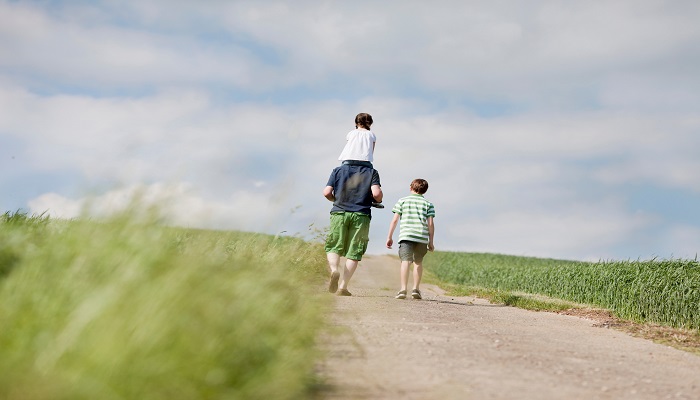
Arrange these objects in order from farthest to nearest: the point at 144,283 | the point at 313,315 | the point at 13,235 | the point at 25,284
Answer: the point at 13,235 → the point at 313,315 → the point at 25,284 → the point at 144,283

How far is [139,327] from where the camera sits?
373cm

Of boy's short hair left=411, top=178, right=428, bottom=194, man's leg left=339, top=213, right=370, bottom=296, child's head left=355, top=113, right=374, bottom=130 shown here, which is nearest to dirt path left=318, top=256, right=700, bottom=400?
man's leg left=339, top=213, right=370, bottom=296

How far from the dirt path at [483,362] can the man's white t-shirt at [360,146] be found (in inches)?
116

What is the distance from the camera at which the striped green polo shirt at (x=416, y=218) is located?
12.7 meters

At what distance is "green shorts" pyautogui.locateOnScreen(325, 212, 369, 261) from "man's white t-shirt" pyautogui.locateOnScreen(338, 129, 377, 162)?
0.92 metres

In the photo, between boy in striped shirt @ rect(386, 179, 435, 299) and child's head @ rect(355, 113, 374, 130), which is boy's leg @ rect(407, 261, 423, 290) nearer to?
boy in striped shirt @ rect(386, 179, 435, 299)

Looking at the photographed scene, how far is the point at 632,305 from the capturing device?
48.0 ft

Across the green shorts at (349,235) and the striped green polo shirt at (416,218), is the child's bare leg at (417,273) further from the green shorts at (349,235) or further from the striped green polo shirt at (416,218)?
the green shorts at (349,235)

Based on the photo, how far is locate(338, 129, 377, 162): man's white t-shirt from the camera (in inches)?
460

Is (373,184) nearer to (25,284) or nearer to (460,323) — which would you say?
(460,323)

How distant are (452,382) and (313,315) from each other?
3.78 ft

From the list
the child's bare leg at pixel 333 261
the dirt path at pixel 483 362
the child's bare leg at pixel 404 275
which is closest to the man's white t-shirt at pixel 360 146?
the child's bare leg at pixel 333 261

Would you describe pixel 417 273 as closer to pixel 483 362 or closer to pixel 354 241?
pixel 354 241

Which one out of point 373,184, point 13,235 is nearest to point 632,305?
point 373,184
